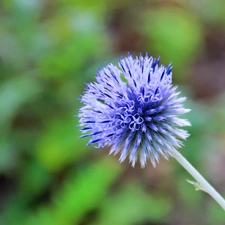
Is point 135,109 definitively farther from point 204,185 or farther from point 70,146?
point 70,146

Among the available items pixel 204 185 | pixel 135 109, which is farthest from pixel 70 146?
pixel 204 185

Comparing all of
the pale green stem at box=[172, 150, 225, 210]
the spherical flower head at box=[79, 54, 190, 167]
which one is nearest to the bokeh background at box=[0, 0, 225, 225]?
the spherical flower head at box=[79, 54, 190, 167]

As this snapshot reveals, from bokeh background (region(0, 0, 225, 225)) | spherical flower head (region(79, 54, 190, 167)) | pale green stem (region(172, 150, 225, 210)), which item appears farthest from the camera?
bokeh background (region(0, 0, 225, 225))

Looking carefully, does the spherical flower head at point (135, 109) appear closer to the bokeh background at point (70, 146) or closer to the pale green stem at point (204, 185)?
the pale green stem at point (204, 185)

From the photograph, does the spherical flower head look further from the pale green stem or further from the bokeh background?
the bokeh background

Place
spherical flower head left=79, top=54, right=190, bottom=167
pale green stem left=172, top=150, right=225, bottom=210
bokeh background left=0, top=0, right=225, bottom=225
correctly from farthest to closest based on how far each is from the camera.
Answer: bokeh background left=0, top=0, right=225, bottom=225
spherical flower head left=79, top=54, right=190, bottom=167
pale green stem left=172, top=150, right=225, bottom=210
